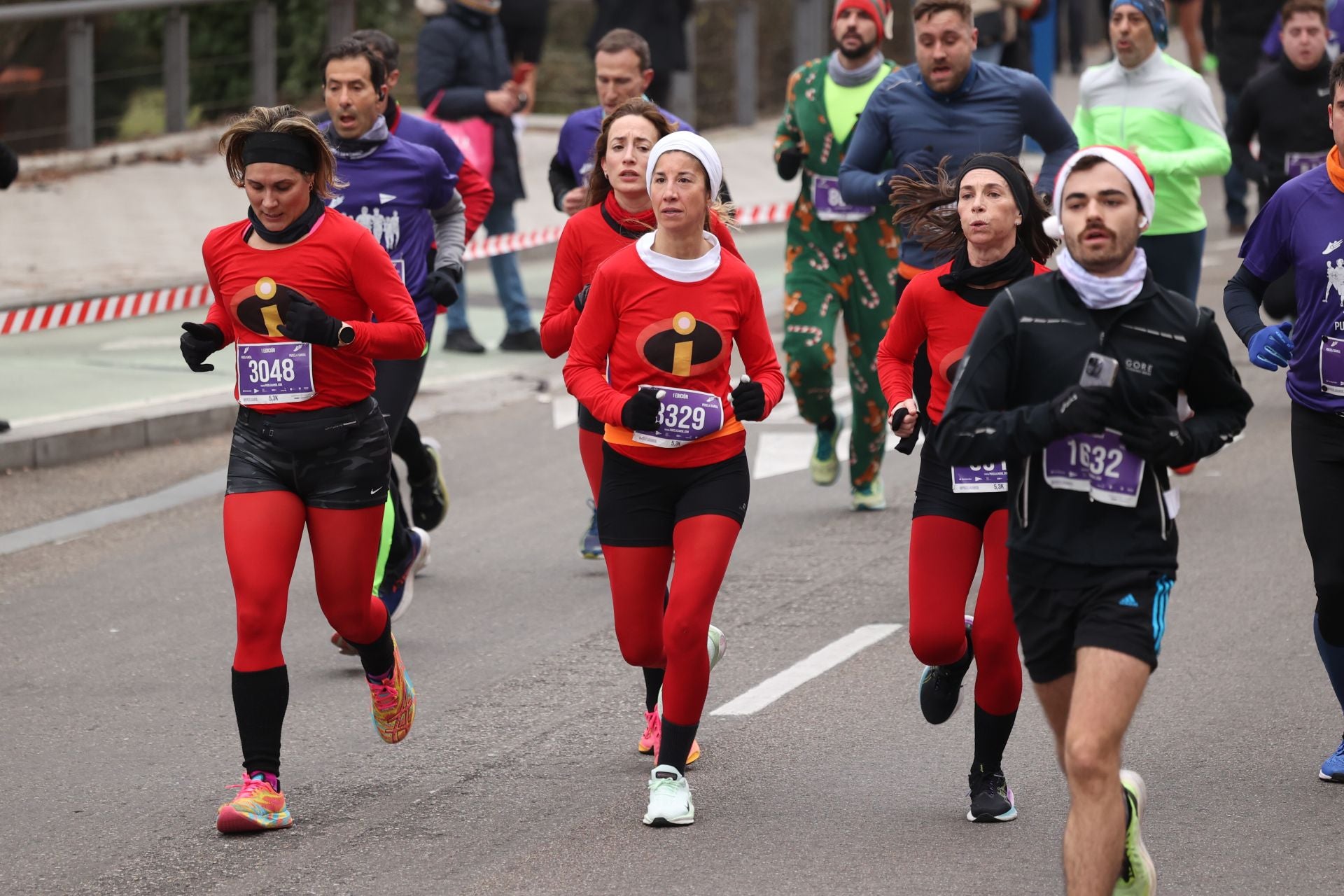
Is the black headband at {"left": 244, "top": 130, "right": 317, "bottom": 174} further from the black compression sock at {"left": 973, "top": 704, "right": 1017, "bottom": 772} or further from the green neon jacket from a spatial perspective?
the green neon jacket

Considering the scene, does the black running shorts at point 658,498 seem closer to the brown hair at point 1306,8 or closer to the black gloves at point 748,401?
the black gloves at point 748,401

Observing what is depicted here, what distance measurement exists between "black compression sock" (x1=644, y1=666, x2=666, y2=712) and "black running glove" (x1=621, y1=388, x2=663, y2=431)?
91 centimetres

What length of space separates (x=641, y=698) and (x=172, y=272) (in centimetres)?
959

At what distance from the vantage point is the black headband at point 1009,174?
6.22 meters

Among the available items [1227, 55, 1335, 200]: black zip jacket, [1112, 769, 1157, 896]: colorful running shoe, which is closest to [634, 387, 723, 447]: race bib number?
[1112, 769, 1157, 896]: colorful running shoe

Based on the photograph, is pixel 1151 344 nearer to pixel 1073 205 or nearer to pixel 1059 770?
pixel 1073 205

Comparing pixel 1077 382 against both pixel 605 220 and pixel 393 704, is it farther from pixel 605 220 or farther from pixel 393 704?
pixel 605 220

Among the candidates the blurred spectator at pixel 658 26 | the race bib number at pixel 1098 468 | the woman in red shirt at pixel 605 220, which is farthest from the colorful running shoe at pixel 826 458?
the blurred spectator at pixel 658 26

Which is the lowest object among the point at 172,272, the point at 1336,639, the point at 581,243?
the point at 172,272

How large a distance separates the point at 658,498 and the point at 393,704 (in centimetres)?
110

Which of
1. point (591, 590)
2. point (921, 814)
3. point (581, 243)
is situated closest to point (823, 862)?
point (921, 814)

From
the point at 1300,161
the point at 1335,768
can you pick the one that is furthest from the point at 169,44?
the point at 1335,768

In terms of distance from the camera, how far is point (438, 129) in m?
9.09

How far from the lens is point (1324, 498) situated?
6371 mm
